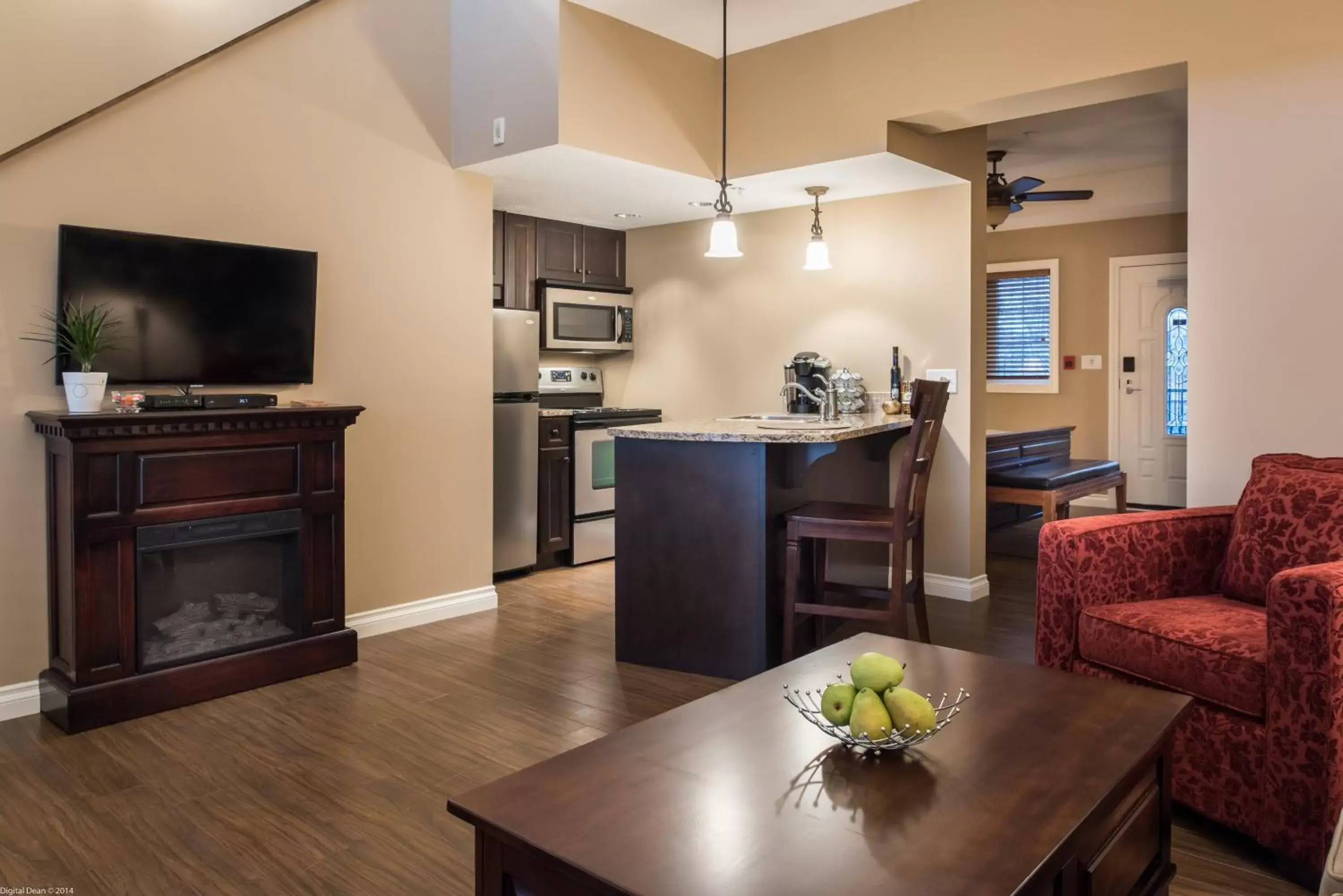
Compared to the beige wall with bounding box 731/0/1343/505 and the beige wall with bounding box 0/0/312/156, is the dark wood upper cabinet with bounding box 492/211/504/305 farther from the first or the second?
the beige wall with bounding box 731/0/1343/505

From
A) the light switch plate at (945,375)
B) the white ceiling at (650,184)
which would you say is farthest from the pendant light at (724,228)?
the light switch plate at (945,375)

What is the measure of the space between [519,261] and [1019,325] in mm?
4598

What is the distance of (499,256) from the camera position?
5.41 m

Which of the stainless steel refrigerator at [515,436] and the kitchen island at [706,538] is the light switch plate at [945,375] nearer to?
the kitchen island at [706,538]

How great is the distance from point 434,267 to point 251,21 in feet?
4.00

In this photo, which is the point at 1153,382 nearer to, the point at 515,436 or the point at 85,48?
the point at 515,436

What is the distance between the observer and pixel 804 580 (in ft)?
12.3

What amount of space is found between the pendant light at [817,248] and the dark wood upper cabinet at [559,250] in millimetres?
1609

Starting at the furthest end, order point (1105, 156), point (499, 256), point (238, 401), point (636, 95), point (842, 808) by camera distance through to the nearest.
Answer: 1. point (1105, 156)
2. point (499, 256)
3. point (636, 95)
4. point (238, 401)
5. point (842, 808)

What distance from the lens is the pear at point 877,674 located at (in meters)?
1.58

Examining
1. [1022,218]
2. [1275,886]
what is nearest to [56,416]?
[1275,886]

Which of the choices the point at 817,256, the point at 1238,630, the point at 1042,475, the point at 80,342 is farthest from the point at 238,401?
the point at 1042,475

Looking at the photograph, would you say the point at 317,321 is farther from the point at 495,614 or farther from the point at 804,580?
the point at 804,580

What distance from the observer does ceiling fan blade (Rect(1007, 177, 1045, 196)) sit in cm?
556
